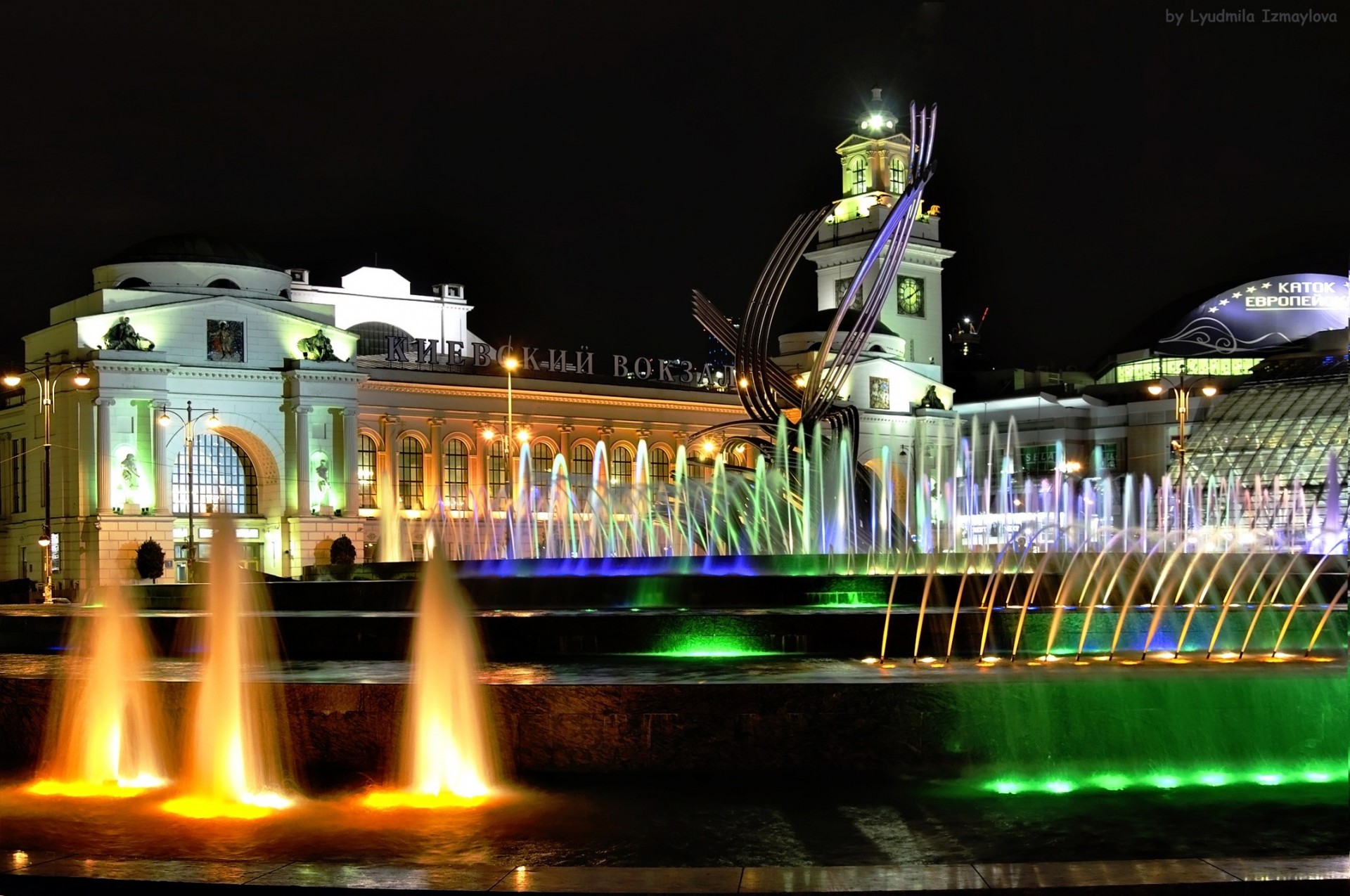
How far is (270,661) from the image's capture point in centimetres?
1379

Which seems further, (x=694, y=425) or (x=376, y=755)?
(x=694, y=425)

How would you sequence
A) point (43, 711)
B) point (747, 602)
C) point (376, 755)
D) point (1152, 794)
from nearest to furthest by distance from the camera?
point (1152, 794)
point (376, 755)
point (43, 711)
point (747, 602)

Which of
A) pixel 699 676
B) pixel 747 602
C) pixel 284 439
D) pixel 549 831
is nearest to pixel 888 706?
pixel 699 676

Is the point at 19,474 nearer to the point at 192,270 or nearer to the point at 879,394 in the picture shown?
the point at 192,270

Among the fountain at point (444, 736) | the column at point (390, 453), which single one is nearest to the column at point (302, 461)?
the column at point (390, 453)

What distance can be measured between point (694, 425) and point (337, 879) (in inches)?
2671

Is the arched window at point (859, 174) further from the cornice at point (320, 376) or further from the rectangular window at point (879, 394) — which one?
the cornice at point (320, 376)

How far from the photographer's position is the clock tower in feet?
286

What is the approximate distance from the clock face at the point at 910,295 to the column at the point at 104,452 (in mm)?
Result: 45448

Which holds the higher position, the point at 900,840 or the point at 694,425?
the point at 694,425

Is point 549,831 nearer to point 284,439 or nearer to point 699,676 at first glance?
point 699,676

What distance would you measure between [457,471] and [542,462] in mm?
4417

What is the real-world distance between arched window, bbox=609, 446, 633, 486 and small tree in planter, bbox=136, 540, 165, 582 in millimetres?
25000

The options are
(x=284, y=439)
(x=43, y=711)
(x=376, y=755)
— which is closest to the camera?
(x=376, y=755)
